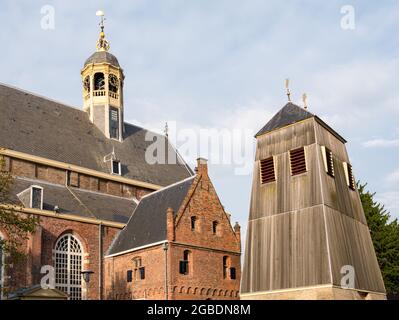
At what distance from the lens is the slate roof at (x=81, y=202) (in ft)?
99.3

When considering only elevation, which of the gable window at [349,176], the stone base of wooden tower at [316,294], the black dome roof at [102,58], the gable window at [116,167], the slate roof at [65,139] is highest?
the black dome roof at [102,58]

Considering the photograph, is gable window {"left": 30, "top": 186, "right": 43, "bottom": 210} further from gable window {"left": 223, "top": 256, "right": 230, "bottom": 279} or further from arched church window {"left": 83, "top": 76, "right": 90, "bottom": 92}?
arched church window {"left": 83, "top": 76, "right": 90, "bottom": 92}

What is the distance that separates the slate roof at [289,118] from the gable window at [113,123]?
61.0ft

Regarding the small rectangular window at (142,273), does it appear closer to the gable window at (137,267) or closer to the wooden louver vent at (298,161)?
the gable window at (137,267)

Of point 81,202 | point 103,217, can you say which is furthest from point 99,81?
point 103,217

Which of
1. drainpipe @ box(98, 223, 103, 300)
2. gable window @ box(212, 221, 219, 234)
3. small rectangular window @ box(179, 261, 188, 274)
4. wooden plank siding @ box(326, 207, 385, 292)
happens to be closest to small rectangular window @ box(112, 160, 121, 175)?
drainpipe @ box(98, 223, 103, 300)

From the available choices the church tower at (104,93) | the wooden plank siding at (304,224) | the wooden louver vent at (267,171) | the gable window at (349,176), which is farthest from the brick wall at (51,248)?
the gable window at (349,176)

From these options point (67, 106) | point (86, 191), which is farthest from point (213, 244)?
point (67, 106)

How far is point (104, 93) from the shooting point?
40.7 m

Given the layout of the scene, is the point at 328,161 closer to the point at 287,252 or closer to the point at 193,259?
the point at 287,252

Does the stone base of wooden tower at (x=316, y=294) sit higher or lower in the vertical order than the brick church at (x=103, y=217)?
lower
